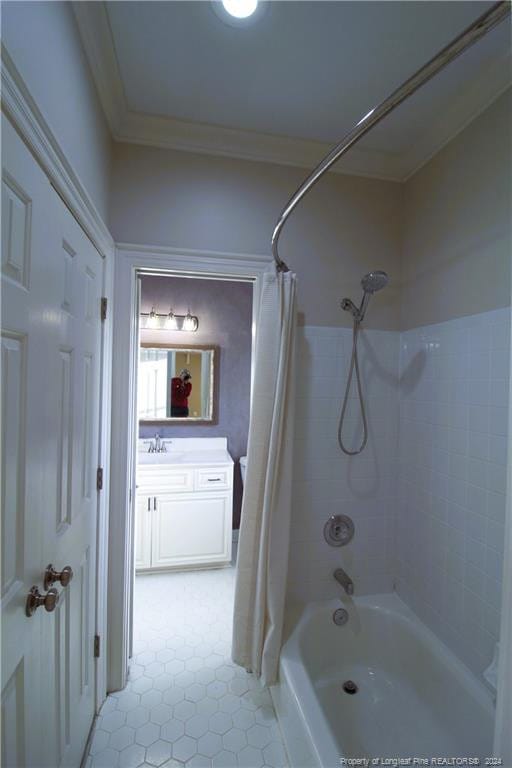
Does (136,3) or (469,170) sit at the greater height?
(136,3)

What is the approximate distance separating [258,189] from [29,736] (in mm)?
2081

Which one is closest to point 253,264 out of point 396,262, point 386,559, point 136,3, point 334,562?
point 396,262

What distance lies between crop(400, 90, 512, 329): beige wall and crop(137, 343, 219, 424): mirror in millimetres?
1813

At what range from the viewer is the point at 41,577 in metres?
0.87

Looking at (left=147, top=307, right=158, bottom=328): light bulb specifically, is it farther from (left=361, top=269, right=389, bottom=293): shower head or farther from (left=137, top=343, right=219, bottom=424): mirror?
(left=361, top=269, right=389, bottom=293): shower head

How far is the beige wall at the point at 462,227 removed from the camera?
1.24 metres

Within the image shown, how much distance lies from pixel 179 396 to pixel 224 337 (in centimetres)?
69

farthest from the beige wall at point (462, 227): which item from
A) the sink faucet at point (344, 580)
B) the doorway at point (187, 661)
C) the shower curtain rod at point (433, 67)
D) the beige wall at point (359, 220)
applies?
the sink faucet at point (344, 580)

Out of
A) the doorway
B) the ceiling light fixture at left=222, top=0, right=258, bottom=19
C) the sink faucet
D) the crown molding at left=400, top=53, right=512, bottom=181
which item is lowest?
the doorway

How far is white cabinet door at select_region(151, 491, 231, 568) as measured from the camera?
248cm

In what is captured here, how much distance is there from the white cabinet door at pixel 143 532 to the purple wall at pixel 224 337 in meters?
0.71

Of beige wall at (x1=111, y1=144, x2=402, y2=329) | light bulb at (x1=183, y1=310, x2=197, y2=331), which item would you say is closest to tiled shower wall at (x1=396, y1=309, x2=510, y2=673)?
beige wall at (x1=111, y1=144, x2=402, y2=329)

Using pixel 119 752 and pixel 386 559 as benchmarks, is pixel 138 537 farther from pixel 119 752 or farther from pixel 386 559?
pixel 386 559

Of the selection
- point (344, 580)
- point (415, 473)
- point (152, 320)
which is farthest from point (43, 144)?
point (152, 320)
